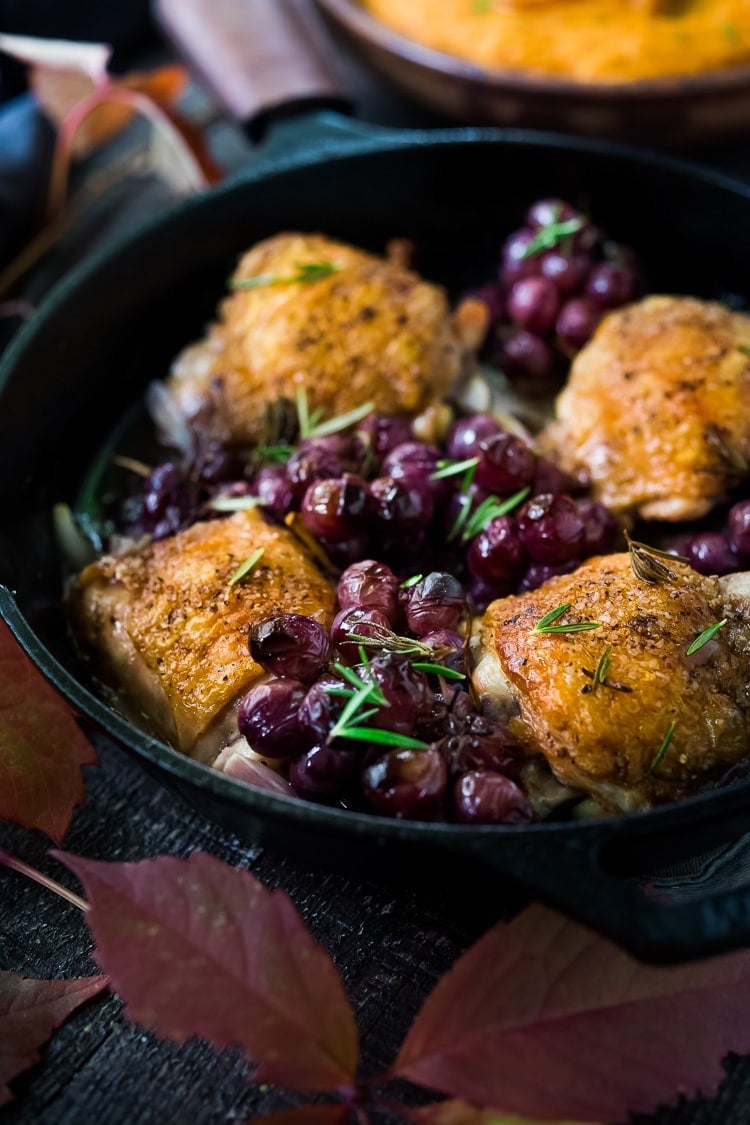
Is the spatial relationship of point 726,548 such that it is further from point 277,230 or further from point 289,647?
point 277,230

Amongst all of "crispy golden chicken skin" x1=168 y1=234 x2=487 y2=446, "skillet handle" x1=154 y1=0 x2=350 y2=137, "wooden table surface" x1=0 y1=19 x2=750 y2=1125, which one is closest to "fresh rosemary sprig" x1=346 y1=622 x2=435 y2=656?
"wooden table surface" x1=0 y1=19 x2=750 y2=1125

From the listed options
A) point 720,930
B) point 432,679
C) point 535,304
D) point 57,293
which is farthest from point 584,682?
point 57,293

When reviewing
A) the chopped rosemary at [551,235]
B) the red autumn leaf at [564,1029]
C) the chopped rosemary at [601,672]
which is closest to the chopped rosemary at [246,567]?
the chopped rosemary at [601,672]

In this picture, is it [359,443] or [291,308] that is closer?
[359,443]

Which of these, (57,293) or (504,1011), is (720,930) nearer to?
(504,1011)

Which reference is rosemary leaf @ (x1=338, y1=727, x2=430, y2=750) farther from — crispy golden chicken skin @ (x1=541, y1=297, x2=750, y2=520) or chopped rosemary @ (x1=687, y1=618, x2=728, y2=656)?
crispy golden chicken skin @ (x1=541, y1=297, x2=750, y2=520)

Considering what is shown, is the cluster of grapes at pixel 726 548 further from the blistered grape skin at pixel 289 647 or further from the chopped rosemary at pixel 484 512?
the blistered grape skin at pixel 289 647
